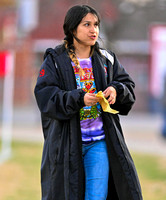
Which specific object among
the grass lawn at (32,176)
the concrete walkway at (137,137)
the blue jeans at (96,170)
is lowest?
the concrete walkway at (137,137)

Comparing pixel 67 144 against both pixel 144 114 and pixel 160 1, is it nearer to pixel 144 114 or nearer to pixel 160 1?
pixel 160 1

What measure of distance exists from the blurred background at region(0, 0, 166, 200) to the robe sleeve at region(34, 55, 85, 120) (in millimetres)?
584

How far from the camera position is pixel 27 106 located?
21.4 m

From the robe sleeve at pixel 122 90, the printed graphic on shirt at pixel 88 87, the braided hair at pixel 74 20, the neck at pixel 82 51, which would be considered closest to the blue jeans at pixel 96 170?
the printed graphic on shirt at pixel 88 87

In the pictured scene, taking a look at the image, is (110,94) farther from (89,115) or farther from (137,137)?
(137,137)

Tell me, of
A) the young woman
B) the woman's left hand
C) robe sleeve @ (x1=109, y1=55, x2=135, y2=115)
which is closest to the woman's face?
the young woman

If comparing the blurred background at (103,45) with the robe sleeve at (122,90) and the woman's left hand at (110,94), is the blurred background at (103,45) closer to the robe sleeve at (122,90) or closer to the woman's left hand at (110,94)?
the robe sleeve at (122,90)

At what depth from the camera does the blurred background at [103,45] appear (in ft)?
22.5

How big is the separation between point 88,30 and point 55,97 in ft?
1.73

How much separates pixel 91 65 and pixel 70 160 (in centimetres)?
67

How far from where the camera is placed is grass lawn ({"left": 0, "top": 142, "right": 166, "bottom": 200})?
18.6 feet

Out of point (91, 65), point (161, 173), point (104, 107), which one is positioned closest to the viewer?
point (104, 107)

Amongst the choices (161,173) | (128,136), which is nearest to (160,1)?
(128,136)

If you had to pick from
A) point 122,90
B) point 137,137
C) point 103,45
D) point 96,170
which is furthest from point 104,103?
point 137,137
